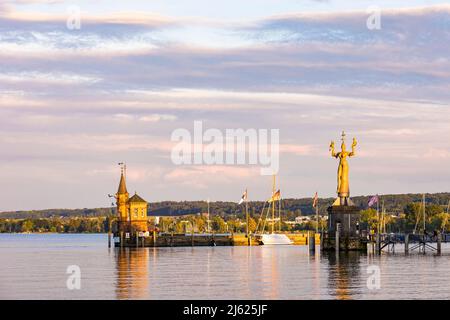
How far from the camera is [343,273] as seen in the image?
291 ft

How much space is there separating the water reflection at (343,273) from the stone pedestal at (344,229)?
1014 mm

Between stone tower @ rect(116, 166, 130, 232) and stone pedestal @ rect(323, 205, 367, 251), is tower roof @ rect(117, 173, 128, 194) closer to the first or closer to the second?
stone tower @ rect(116, 166, 130, 232)

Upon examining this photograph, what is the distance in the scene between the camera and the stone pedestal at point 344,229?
114438 millimetres

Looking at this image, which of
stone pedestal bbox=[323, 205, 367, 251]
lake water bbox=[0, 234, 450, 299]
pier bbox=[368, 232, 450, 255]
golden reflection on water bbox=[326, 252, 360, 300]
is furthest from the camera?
pier bbox=[368, 232, 450, 255]

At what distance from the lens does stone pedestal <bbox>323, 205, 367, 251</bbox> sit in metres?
114

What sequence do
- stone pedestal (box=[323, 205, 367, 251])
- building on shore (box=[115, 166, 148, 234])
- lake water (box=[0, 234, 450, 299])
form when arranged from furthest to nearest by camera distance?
building on shore (box=[115, 166, 148, 234])
stone pedestal (box=[323, 205, 367, 251])
lake water (box=[0, 234, 450, 299])

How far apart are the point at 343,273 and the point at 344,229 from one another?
2782 centimetres

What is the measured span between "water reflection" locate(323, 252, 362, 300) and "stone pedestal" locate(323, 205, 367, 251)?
1.01 metres

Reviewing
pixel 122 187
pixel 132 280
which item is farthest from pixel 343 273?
pixel 122 187

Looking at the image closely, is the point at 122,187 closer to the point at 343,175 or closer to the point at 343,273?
the point at 343,175

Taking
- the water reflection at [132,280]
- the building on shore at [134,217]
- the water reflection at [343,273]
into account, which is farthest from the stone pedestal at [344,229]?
the building on shore at [134,217]

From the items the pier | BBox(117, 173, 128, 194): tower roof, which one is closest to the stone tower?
BBox(117, 173, 128, 194): tower roof
